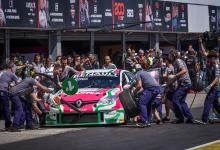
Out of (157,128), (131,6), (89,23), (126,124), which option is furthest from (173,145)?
(131,6)

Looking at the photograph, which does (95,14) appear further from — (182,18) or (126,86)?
(126,86)

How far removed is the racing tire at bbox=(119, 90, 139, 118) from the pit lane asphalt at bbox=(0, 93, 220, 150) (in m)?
0.35

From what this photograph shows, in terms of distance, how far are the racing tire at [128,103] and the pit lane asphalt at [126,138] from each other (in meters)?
0.35

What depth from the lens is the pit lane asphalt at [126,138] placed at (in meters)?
11.8

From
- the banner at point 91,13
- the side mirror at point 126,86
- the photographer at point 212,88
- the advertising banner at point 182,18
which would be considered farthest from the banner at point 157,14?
the photographer at point 212,88

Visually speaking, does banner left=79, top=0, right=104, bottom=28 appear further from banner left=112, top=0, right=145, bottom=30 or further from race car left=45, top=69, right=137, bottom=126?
race car left=45, top=69, right=137, bottom=126

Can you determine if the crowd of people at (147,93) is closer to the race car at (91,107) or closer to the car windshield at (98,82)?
the race car at (91,107)

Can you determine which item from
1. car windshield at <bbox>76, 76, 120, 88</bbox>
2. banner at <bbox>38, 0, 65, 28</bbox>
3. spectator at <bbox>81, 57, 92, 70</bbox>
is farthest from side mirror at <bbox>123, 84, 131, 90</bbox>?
banner at <bbox>38, 0, 65, 28</bbox>

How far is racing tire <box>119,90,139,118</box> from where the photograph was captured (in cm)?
1480

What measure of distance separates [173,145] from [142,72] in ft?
12.2

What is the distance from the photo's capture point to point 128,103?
1480 centimetres

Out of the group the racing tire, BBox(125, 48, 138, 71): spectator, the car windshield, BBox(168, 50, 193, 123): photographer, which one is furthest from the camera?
BBox(125, 48, 138, 71): spectator

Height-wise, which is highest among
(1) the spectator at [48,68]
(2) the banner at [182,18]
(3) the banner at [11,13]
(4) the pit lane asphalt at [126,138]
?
(2) the banner at [182,18]

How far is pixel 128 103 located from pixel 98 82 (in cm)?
183
